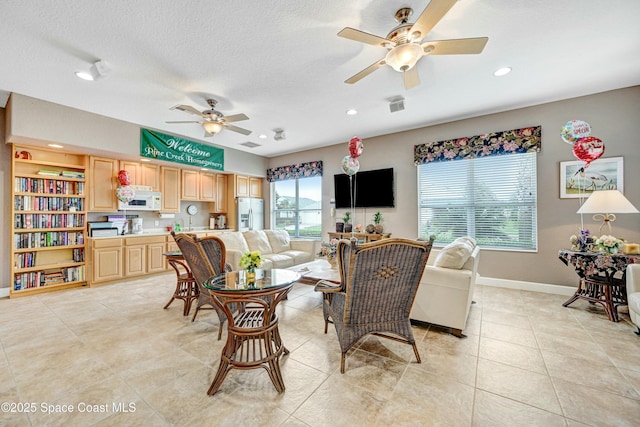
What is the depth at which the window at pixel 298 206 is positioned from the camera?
6.27 m

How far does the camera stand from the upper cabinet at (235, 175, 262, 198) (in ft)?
21.2

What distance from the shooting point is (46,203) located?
13.2 ft

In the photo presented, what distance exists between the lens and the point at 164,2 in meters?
1.92

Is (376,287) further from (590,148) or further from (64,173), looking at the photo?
(64,173)

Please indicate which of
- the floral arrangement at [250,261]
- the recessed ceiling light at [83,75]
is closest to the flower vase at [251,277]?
the floral arrangement at [250,261]

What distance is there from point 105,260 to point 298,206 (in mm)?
4028

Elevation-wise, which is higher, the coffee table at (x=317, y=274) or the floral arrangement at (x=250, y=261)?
the floral arrangement at (x=250, y=261)

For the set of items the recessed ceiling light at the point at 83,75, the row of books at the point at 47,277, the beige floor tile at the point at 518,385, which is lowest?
the beige floor tile at the point at 518,385

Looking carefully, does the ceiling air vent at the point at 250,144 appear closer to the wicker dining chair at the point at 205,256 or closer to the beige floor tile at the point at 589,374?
the wicker dining chair at the point at 205,256

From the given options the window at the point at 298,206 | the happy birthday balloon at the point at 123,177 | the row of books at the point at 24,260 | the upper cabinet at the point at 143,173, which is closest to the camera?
the row of books at the point at 24,260

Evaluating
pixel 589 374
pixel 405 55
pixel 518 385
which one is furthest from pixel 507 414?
pixel 405 55

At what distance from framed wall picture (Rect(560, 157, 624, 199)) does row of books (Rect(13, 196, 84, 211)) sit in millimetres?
7762

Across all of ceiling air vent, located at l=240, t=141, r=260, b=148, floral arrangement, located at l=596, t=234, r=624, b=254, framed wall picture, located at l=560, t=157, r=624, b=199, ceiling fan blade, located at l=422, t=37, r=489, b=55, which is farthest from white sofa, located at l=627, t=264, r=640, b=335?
ceiling air vent, located at l=240, t=141, r=260, b=148

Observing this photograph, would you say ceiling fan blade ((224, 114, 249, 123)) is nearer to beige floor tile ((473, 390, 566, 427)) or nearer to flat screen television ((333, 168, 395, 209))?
flat screen television ((333, 168, 395, 209))
